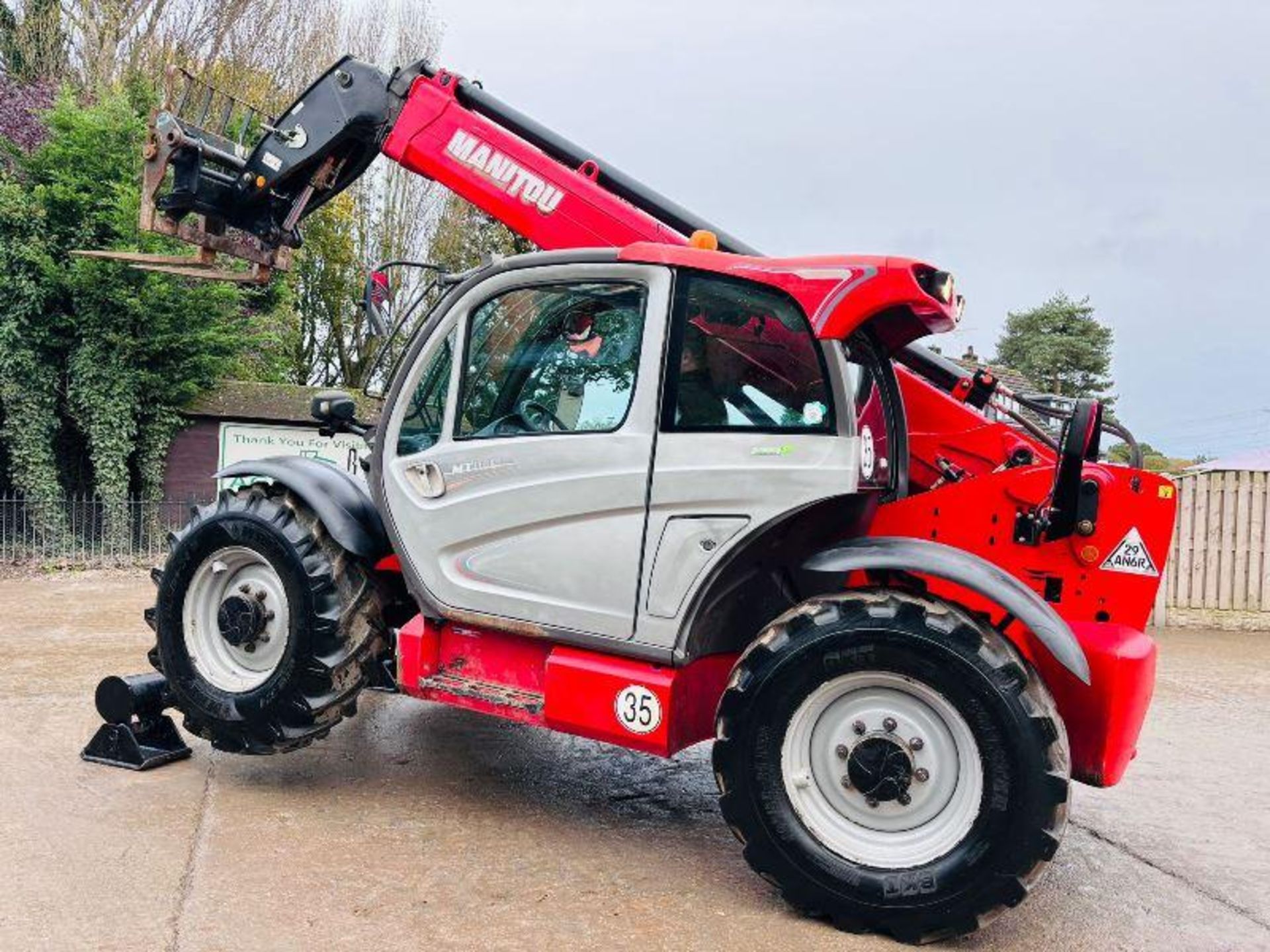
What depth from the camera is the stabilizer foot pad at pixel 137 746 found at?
4898 mm

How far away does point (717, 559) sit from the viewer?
3793 mm

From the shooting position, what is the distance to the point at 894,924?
337 cm

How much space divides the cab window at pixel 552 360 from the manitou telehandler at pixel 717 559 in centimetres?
1

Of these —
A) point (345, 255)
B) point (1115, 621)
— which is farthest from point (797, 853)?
point (345, 255)

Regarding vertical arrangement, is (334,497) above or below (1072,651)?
above

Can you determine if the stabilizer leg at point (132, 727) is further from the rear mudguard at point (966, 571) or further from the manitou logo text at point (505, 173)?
the rear mudguard at point (966, 571)

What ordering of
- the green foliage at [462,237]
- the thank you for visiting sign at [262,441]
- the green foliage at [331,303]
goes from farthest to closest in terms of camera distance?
the green foliage at [462,237], the green foliage at [331,303], the thank you for visiting sign at [262,441]

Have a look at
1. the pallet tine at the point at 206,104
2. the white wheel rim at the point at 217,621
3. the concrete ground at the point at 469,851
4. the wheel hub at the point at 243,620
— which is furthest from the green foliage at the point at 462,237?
the wheel hub at the point at 243,620

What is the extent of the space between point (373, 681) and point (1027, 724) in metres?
2.93

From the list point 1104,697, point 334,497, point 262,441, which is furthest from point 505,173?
point 262,441

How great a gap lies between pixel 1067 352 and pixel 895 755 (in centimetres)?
3749

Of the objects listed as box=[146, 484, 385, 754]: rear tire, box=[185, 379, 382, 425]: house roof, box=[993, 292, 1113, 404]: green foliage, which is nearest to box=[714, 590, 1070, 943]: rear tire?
box=[146, 484, 385, 754]: rear tire

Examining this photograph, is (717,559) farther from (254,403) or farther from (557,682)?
(254,403)

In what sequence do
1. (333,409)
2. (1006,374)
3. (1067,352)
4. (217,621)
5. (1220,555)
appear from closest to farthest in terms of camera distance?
(333,409) < (217,621) < (1220,555) < (1006,374) < (1067,352)
